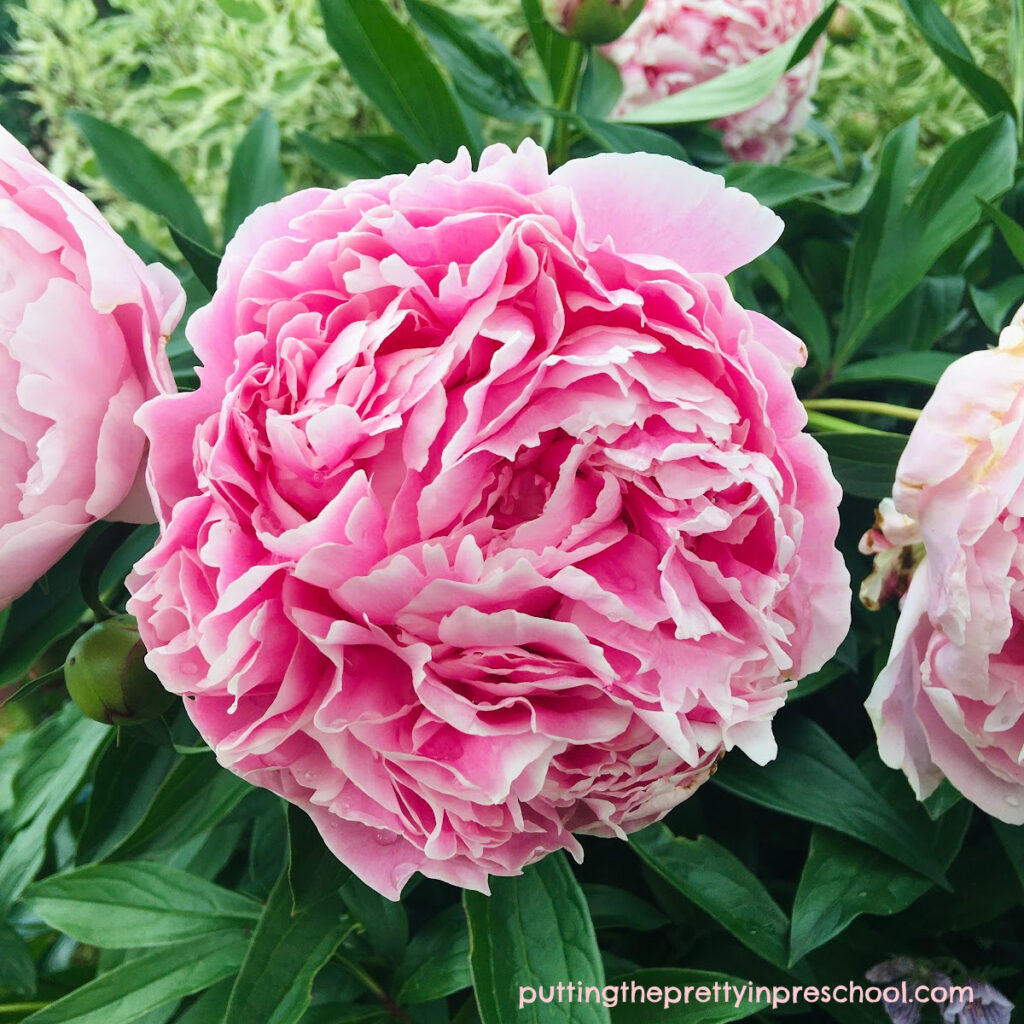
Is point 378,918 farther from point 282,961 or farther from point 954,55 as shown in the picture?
point 954,55

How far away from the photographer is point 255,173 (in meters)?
0.66

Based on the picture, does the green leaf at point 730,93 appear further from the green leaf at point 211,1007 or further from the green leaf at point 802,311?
the green leaf at point 211,1007

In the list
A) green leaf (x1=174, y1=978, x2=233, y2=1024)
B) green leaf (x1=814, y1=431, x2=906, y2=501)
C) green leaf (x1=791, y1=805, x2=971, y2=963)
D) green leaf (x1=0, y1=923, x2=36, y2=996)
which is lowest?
green leaf (x1=0, y1=923, x2=36, y2=996)

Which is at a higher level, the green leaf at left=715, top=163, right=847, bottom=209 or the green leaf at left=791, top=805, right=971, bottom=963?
the green leaf at left=715, top=163, right=847, bottom=209

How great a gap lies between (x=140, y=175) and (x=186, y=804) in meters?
0.43

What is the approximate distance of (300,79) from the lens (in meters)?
0.91

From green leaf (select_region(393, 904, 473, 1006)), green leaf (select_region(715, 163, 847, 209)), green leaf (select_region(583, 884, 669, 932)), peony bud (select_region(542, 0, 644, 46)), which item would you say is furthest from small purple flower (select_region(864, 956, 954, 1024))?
peony bud (select_region(542, 0, 644, 46))

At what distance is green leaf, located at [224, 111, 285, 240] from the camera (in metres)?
0.66

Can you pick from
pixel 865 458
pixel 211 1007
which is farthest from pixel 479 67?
pixel 211 1007

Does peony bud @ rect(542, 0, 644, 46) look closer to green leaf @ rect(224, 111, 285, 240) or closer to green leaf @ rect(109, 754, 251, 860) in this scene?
green leaf @ rect(224, 111, 285, 240)

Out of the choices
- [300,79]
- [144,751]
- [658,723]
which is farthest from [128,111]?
[658,723]

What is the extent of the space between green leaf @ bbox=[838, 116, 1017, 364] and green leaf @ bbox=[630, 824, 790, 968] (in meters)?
0.32

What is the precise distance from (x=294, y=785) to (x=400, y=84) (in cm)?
43

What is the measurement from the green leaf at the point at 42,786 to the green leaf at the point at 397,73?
1.33 feet
